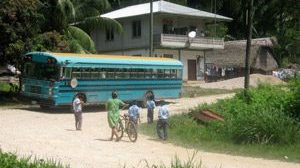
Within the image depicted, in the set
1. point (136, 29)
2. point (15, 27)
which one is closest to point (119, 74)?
point (15, 27)

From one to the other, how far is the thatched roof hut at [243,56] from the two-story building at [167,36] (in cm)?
483

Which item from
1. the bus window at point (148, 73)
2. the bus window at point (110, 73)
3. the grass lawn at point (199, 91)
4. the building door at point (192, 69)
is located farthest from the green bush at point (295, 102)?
the building door at point (192, 69)

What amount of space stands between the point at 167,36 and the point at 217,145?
2901cm

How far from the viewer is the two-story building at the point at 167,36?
48656mm

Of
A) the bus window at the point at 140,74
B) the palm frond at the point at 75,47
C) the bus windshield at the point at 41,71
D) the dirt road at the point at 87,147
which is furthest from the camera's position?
the palm frond at the point at 75,47

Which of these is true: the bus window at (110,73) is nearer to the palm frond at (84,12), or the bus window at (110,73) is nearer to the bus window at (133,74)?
the bus window at (133,74)

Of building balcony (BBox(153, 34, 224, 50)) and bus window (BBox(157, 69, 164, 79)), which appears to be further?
building balcony (BBox(153, 34, 224, 50))

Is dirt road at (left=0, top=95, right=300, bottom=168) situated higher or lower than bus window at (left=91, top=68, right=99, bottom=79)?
lower

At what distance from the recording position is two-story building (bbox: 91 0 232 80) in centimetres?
4866

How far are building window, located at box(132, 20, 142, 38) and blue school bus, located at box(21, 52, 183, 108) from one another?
18208 mm

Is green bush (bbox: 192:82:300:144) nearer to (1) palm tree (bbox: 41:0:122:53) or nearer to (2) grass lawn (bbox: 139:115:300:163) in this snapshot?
(2) grass lawn (bbox: 139:115:300:163)

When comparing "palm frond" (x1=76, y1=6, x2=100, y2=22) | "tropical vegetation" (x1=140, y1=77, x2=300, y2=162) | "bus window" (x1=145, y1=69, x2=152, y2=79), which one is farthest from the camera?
"palm frond" (x1=76, y1=6, x2=100, y2=22)

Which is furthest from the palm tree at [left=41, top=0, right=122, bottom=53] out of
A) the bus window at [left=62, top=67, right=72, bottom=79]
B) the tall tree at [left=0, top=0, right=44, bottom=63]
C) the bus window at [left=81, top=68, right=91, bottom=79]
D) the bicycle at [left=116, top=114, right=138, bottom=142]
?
the bicycle at [left=116, top=114, right=138, bottom=142]

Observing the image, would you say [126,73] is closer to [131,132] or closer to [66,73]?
[66,73]
